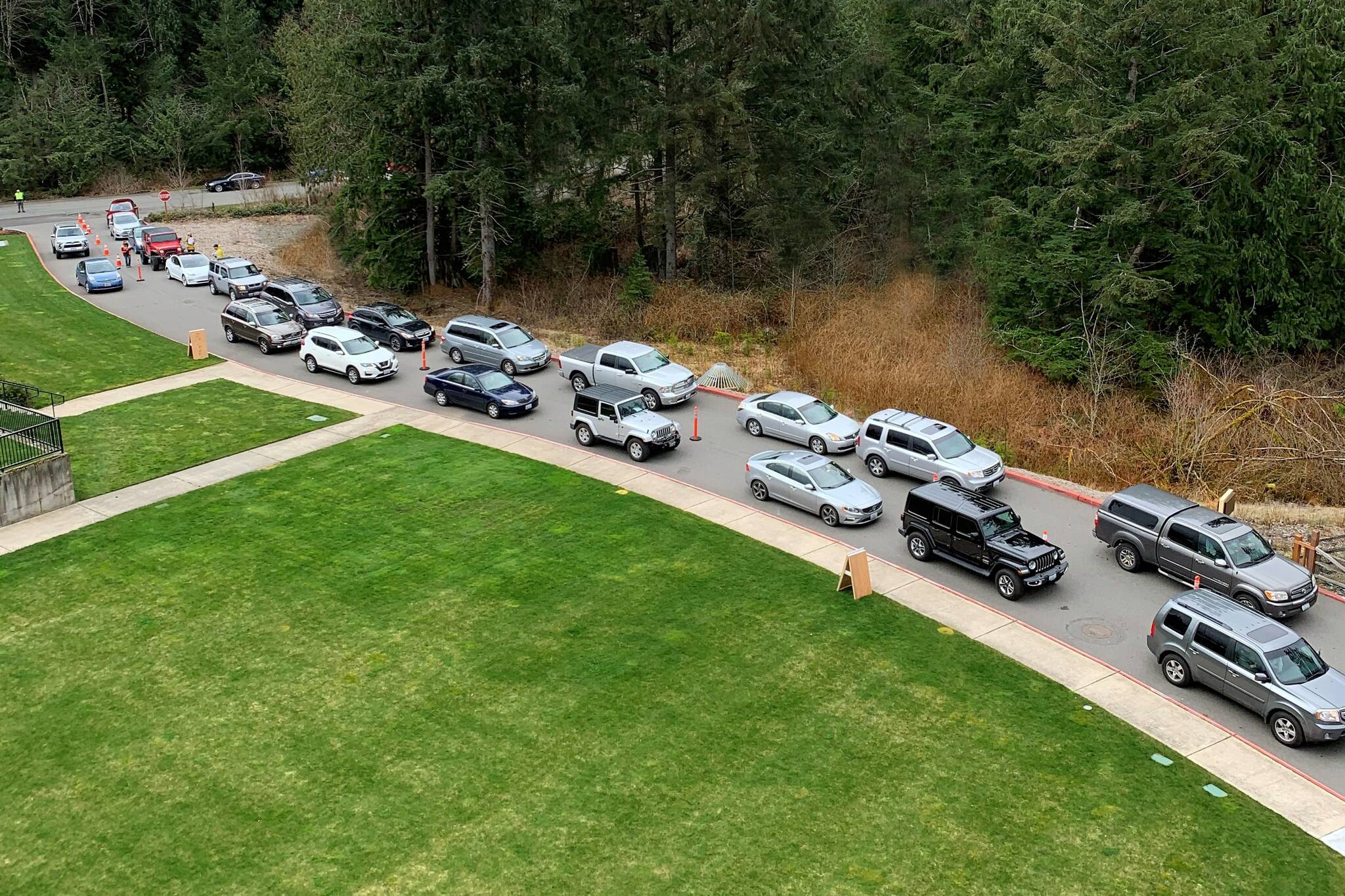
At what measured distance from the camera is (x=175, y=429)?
99.9 feet

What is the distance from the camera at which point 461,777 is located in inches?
645

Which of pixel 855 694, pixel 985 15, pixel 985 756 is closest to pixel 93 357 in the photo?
pixel 855 694

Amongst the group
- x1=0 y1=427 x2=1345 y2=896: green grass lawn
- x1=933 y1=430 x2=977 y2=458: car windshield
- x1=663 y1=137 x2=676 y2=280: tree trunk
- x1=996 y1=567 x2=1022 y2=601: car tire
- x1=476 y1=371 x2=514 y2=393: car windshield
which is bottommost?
x1=0 y1=427 x2=1345 y2=896: green grass lawn

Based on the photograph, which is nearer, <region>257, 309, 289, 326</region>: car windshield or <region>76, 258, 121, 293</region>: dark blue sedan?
<region>257, 309, 289, 326</region>: car windshield

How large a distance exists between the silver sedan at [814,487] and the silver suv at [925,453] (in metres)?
1.48

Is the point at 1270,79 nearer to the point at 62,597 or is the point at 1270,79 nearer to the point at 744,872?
the point at 744,872

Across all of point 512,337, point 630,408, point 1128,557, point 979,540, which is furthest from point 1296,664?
point 512,337

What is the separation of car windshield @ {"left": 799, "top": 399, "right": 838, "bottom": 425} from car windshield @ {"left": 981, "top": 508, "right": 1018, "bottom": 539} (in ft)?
24.3

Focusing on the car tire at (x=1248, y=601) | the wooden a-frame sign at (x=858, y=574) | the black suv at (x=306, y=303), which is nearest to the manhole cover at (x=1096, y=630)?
the car tire at (x=1248, y=601)

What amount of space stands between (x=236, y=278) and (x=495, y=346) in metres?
15.2

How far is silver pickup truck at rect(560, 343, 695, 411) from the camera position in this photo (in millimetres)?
31938

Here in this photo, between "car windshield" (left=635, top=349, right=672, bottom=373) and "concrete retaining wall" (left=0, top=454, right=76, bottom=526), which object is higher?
"car windshield" (left=635, top=349, right=672, bottom=373)

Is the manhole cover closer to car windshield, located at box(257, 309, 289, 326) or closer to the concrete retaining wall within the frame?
the concrete retaining wall

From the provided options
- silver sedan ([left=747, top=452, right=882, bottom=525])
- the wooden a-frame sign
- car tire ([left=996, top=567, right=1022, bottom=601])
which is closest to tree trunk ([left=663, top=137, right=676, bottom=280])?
silver sedan ([left=747, top=452, right=882, bottom=525])
